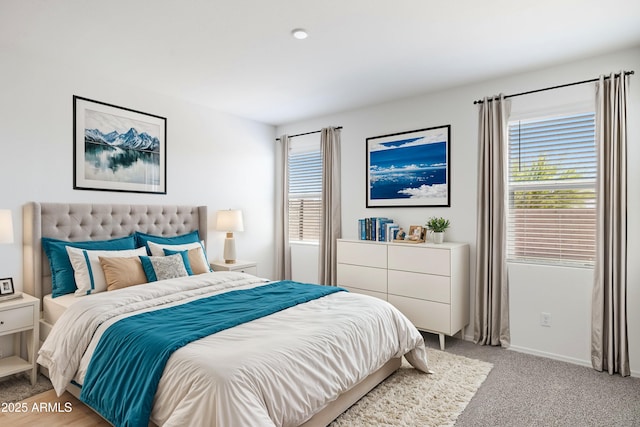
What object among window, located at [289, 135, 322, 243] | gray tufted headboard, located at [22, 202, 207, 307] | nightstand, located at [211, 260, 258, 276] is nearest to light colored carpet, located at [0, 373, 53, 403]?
gray tufted headboard, located at [22, 202, 207, 307]

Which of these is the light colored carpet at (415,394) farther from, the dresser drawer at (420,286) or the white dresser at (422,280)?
the dresser drawer at (420,286)

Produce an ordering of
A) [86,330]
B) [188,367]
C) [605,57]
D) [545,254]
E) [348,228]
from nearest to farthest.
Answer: [188,367] → [86,330] → [605,57] → [545,254] → [348,228]

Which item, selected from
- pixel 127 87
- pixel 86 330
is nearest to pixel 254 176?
pixel 127 87

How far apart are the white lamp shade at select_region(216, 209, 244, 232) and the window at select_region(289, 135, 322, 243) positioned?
0.94 meters

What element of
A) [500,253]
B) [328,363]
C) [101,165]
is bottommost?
[328,363]

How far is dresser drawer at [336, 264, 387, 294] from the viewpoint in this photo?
154 inches

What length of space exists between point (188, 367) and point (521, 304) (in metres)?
2.96

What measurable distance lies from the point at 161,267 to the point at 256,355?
1.83 metres

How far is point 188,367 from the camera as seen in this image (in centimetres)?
180

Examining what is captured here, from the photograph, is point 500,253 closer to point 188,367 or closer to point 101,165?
point 188,367

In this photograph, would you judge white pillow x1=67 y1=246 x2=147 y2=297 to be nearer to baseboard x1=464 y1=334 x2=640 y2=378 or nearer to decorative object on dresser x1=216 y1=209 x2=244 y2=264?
decorative object on dresser x1=216 y1=209 x2=244 y2=264

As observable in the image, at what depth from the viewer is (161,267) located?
333 centimetres

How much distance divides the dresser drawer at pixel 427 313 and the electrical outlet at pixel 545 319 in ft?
2.58

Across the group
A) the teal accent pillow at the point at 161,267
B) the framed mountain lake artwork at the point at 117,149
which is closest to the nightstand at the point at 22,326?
the teal accent pillow at the point at 161,267
